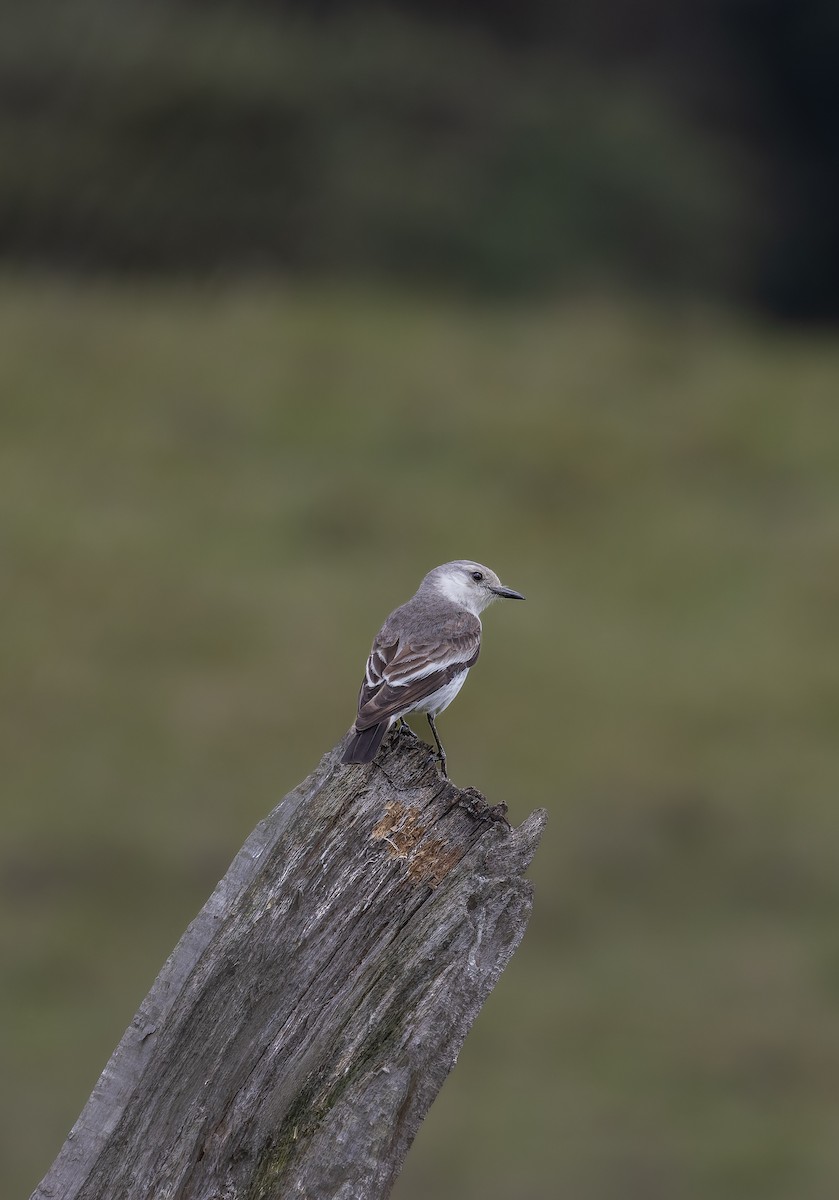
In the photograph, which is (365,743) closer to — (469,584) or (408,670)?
(408,670)

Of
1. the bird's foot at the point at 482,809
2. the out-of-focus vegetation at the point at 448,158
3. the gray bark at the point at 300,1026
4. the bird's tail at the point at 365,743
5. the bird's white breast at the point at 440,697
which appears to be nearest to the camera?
the gray bark at the point at 300,1026

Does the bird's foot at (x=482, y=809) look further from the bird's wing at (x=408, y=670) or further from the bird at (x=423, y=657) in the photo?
the bird's wing at (x=408, y=670)

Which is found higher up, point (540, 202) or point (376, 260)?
point (540, 202)

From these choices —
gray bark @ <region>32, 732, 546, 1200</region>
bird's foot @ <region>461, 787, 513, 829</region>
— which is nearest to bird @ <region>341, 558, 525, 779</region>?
bird's foot @ <region>461, 787, 513, 829</region>

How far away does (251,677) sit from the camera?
2531 cm

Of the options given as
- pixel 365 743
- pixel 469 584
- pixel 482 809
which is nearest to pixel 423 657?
pixel 469 584

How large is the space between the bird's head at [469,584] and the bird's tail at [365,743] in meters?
2.76

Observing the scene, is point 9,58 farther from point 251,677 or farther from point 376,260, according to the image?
point 251,677

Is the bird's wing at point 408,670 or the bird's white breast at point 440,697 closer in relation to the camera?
the bird's wing at point 408,670

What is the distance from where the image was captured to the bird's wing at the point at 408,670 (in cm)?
712

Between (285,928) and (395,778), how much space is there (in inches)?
32.5

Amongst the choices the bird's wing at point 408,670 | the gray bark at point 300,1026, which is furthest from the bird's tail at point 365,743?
the gray bark at point 300,1026

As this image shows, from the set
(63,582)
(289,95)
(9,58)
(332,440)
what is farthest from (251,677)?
(289,95)

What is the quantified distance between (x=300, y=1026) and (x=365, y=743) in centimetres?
164
